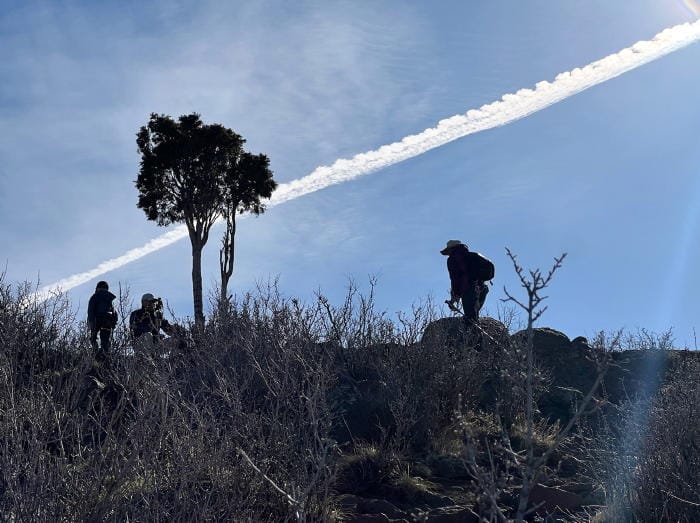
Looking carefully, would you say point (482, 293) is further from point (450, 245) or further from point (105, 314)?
point (105, 314)

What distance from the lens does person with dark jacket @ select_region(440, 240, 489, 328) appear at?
918 centimetres

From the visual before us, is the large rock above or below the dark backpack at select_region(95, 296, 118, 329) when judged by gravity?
below

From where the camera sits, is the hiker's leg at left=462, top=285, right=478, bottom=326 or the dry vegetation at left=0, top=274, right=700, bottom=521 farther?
the hiker's leg at left=462, top=285, right=478, bottom=326

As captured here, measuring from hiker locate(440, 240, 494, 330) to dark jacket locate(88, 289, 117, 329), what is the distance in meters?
4.52

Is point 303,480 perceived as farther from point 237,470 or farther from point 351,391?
point 351,391

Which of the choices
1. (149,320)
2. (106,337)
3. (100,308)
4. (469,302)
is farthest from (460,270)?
(100,308)

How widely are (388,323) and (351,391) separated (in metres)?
1.51

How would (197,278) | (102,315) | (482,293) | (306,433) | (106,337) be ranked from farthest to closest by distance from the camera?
(197,278)
(102,315)
(106,337)
(482,293)
(306,433)

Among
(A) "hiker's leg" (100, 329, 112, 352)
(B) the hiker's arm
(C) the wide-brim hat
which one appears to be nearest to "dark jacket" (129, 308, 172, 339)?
(A) "hiker's leg" (100, 329, 112, 352)

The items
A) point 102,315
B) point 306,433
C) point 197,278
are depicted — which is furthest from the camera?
point 197,278

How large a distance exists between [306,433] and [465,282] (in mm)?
4339

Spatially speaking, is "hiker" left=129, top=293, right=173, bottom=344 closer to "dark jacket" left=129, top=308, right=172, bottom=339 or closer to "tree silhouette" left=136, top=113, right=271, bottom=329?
"dark jacket" left=129, top=308, right=172, bottom=339

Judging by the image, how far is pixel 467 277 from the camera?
9.18 metres

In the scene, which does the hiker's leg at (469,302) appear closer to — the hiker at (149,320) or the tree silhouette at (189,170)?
the hiker at (149,320)
